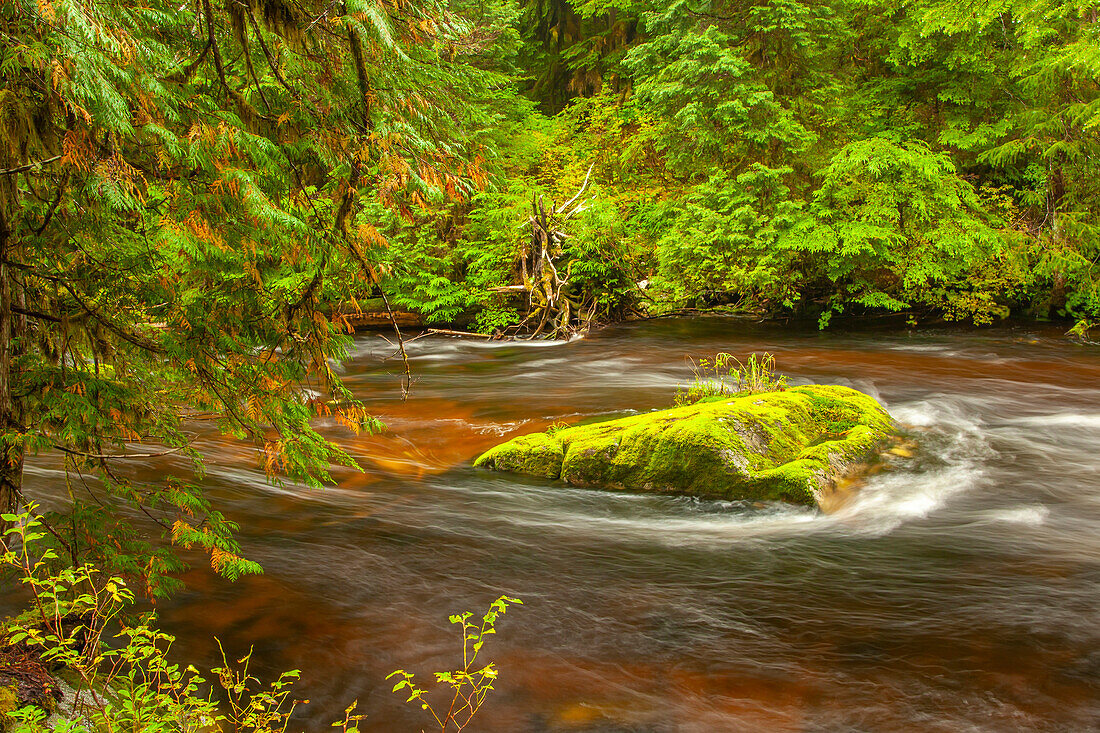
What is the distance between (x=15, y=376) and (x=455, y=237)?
17.4 meters

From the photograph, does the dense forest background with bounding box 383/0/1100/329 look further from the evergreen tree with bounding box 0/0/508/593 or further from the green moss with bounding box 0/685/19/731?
the green moss with bounding box 0/685/19/731

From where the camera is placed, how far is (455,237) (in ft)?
65.4

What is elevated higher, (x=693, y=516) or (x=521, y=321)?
(x=521, y=321)

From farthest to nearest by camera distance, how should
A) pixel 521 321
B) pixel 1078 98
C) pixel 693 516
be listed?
pixel 521 321, pixel 1078 98, pixel 693 516

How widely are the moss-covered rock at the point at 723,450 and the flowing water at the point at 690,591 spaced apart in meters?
0.24

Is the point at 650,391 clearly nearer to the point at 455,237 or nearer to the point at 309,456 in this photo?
the point at 309,456

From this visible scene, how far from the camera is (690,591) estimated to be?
4660 mm

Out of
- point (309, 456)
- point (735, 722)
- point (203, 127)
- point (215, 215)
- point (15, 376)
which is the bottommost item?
point (735, 722)

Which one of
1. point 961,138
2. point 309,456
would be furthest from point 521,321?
point 309,456

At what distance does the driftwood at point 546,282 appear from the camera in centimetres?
1681

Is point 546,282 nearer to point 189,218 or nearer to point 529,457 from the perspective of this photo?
point 529,457

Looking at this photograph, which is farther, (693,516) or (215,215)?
(693,516)

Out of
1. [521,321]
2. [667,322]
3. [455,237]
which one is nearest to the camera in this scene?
[521,321]

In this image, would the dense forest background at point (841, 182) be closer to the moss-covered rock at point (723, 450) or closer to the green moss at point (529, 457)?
the green moss at point (529, 457)
